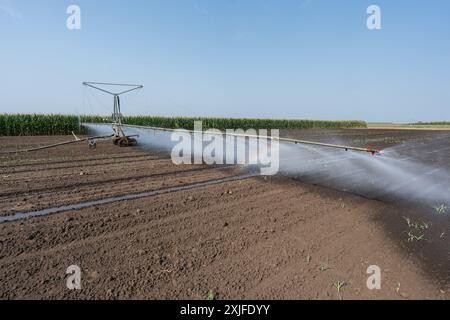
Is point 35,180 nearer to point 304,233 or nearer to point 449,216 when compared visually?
point 304,233

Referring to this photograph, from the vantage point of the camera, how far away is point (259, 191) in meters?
7.53

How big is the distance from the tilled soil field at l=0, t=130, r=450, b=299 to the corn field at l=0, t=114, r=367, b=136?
12213 millimetres

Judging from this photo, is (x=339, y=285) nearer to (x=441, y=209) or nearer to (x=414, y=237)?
(x=414, y=237)

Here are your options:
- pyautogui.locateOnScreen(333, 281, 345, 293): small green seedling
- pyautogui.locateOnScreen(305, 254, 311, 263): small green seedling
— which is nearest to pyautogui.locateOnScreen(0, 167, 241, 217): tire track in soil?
pyautogui.locateOnScreen(305, 254, 311, 263): small green seedling

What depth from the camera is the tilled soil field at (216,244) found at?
130 inches

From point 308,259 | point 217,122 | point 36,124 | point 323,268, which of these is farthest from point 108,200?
point 217,122

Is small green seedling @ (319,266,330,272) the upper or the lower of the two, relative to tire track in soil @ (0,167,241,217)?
lower

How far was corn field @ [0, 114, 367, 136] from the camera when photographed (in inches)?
995

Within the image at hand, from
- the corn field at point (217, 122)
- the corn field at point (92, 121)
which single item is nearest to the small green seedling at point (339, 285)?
the corn field at point (92, 121)

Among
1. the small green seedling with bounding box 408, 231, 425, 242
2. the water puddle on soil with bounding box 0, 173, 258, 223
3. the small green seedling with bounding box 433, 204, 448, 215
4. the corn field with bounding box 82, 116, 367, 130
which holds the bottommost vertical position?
the small green seedling with bounding box 408, 231, 425, 242

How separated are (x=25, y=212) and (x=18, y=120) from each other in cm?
2562

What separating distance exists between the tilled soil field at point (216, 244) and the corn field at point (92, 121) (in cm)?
1221

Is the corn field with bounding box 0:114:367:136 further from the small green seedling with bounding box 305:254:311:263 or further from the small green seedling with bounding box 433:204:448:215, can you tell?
the small green seedling with bounding box 433:204:448:215
